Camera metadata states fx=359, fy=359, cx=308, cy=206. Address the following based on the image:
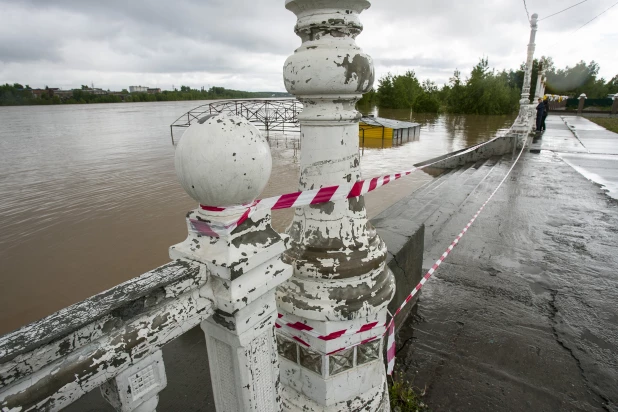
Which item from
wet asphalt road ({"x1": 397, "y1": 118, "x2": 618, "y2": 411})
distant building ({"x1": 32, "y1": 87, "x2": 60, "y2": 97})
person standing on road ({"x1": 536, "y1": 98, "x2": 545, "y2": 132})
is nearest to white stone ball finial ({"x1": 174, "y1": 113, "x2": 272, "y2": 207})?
wet asphalt road ({"x1": 397, "y1": 118, "x2": 618, "y2": 411})

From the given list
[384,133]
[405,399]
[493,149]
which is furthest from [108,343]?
[384,133]

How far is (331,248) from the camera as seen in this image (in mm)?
1572

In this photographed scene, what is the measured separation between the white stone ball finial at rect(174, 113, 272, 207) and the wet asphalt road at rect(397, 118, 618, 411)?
86.7 inches

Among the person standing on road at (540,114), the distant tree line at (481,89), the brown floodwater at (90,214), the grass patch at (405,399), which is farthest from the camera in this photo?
the distant tree line at (481,89)

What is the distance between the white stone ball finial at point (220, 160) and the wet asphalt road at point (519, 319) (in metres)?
2.20

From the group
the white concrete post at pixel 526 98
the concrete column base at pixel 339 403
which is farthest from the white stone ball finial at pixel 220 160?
the white concrete post at pixel 526 98

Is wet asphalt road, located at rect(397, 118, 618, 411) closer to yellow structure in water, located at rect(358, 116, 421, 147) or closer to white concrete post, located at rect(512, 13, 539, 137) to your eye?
white concrete post, located at rect(512, 13, 539, 137)

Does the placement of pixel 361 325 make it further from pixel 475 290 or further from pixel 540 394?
pixel 475 290

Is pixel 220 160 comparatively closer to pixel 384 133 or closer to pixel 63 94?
pixel 384 133

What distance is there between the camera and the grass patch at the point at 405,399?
7.55ft

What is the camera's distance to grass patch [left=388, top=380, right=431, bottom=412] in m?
2.30

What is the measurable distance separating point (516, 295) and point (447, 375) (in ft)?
4.58

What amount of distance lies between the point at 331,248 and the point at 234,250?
2.09 feet

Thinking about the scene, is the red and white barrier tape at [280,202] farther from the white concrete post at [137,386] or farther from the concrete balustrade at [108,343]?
the white concrete post at [137,386]
